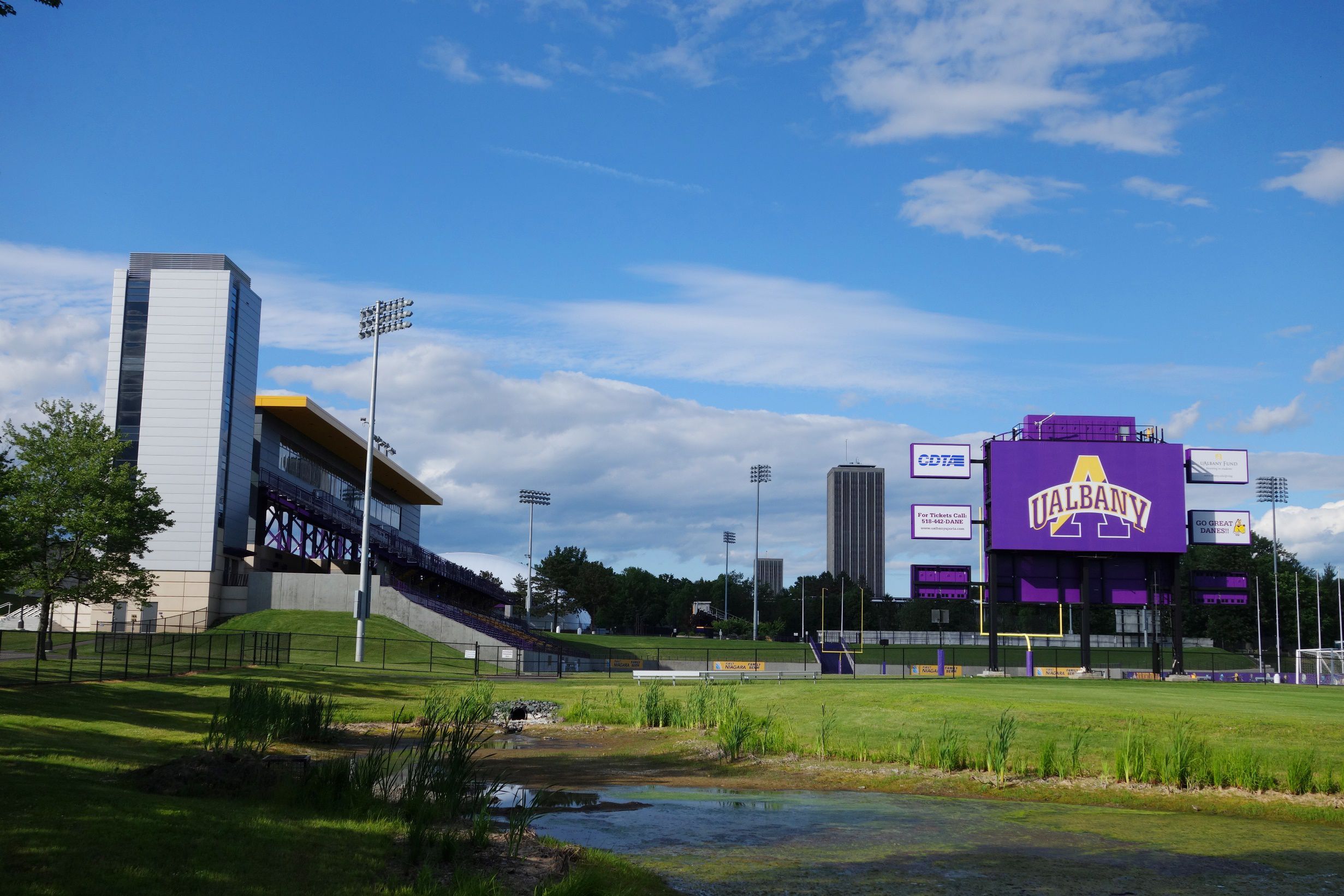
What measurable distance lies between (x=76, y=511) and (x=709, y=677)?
26.5 metres

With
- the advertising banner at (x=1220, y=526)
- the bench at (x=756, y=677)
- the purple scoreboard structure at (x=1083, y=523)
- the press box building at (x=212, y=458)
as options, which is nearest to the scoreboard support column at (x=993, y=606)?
the purple scoreboard structure at (x=1083, y=523)

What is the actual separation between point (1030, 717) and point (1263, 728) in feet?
15.1

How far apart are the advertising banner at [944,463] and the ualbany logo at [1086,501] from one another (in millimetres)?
4950

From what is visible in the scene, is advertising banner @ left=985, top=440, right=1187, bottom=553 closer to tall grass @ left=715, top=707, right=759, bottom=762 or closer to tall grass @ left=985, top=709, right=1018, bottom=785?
tall grass @ left=715, top=707, right=759, bottom=762

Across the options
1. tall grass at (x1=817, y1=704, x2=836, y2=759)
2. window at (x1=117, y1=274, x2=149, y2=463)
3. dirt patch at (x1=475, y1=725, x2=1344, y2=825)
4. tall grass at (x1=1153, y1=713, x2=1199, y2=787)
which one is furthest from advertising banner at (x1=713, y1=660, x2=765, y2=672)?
tall grass at (x1=1153, y1=713, x2=1199, y2=787)

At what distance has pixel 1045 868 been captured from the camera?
12.3 meters

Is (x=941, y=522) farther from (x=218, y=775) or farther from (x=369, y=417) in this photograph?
(x=218, y=775)

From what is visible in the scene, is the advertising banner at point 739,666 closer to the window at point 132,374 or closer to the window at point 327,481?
the window at point 327,481

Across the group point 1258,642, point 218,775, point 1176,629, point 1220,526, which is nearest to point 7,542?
point 218,775

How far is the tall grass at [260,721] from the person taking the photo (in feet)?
48.7

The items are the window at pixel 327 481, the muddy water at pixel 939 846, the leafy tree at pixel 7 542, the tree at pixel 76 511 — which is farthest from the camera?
the window at pixel 327 481

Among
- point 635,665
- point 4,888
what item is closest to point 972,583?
point 635,665

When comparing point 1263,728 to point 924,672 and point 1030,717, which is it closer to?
point 1030,717

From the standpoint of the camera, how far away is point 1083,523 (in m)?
56.6
